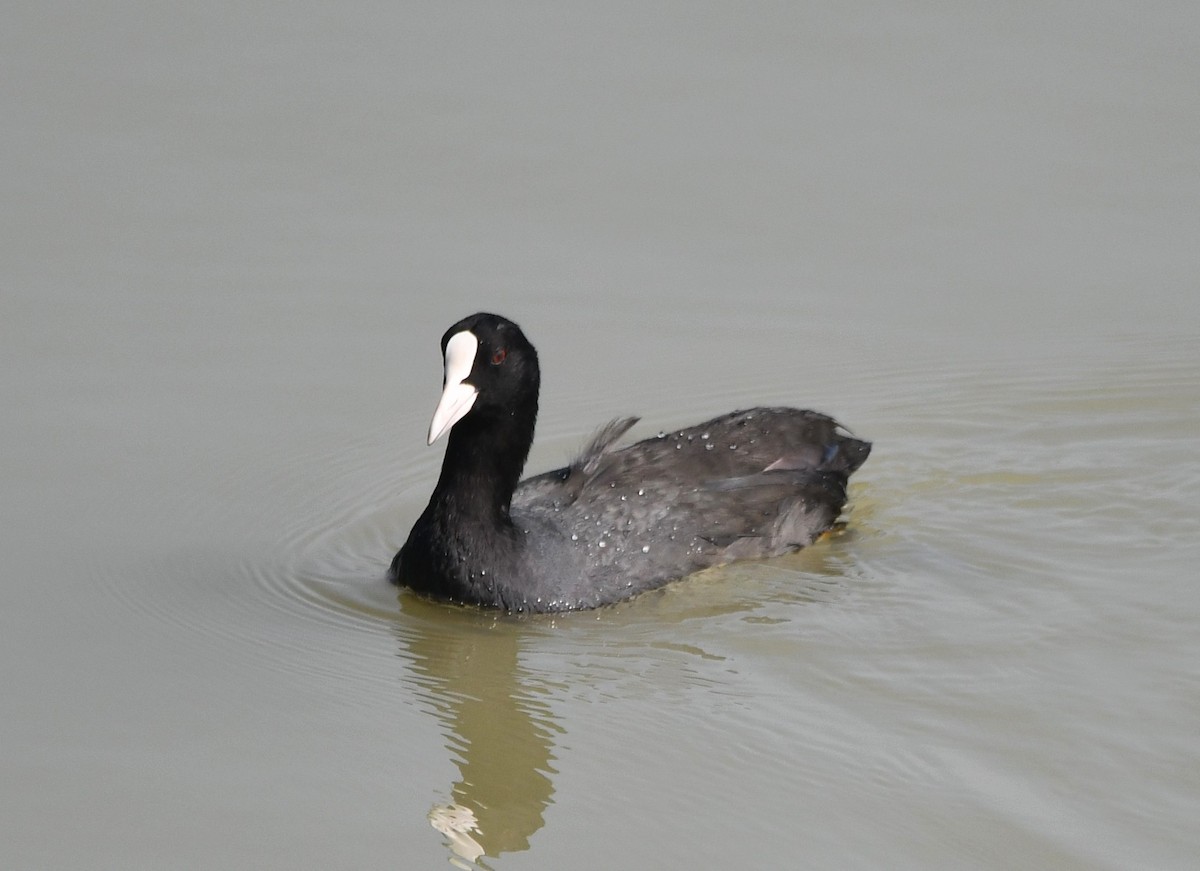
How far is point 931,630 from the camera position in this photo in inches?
225

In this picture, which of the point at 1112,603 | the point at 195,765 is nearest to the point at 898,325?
the point at 1112,603

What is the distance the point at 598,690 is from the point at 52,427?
2813 mm

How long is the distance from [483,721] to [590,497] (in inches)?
53.2

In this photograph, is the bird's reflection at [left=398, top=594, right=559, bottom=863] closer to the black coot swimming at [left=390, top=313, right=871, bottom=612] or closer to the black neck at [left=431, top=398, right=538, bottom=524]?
the black coot swimming at [left=390, top=313, right=871, bottom=612]

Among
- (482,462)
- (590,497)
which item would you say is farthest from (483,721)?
(590,497)

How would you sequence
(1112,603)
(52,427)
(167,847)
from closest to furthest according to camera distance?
(167,847) → (1112,603) → (52,427)

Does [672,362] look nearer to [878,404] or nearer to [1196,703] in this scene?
[878,404]

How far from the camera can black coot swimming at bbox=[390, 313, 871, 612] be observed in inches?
240

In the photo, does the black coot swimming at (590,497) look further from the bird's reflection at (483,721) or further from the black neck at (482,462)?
the bird's reflection at (483,721)

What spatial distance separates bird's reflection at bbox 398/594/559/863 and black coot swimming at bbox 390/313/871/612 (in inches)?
6.6

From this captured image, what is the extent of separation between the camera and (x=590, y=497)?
6.51m

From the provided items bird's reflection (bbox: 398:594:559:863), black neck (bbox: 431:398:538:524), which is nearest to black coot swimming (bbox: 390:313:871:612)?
black neck (bbox: 431:398:538:524)

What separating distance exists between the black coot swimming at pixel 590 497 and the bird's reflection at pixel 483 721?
17 cm

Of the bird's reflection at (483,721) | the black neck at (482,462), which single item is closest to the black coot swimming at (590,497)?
the black neck at (482,462)
